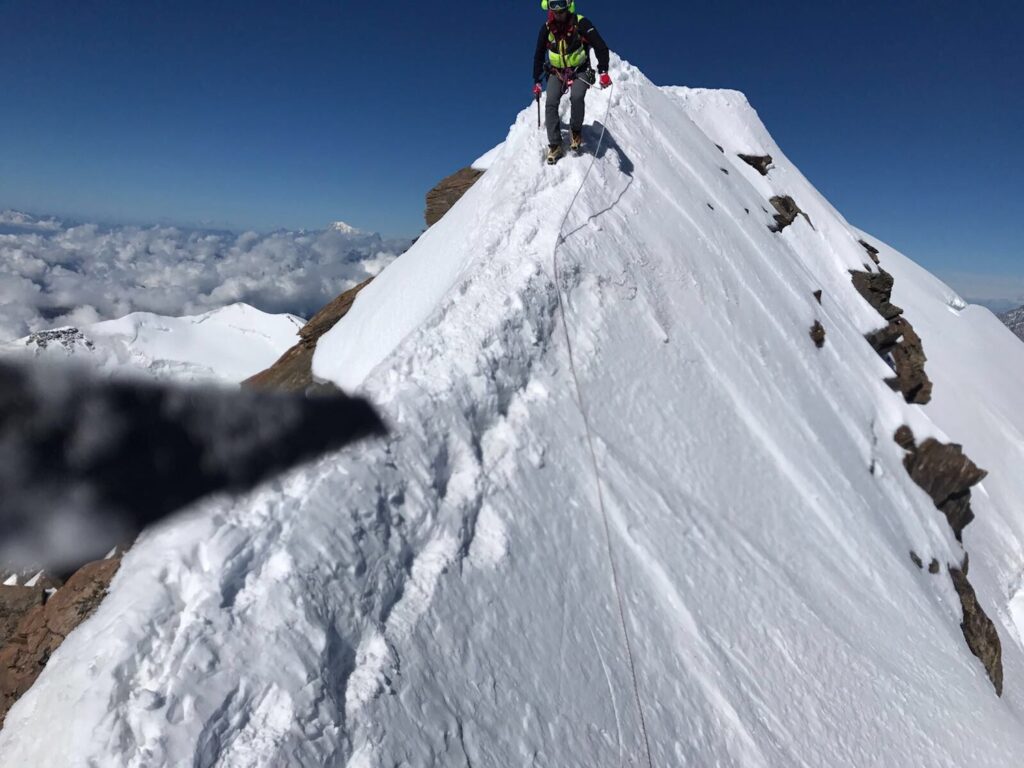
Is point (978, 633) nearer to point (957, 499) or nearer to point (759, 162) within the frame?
point (957, 499)

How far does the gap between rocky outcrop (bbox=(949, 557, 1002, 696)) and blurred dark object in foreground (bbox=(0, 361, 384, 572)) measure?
50.8 feet

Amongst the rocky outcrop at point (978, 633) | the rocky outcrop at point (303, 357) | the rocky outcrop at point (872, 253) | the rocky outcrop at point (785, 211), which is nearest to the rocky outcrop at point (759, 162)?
the rocky outcrop at point (785, 211)

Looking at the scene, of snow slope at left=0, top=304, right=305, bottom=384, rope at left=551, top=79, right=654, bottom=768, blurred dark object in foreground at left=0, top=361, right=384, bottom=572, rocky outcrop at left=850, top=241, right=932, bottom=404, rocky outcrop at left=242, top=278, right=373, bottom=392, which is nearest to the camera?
blurred dark object in foreground at left=0, top=361, right=384, bottom=572

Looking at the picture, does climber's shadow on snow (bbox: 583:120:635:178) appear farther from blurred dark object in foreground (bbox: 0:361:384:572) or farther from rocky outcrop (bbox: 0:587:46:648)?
rocky outcrop (bbox: 0:587:46:648)

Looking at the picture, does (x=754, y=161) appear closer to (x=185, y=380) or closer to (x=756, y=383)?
(x=756, y=383)

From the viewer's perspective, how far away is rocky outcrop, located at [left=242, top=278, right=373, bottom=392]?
1295 centimetres

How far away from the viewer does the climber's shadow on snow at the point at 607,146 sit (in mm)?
11742

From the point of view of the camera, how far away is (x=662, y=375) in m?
8.88

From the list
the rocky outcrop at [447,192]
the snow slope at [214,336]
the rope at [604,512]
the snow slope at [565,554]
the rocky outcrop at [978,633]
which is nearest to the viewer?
the snow slope at [565,554]

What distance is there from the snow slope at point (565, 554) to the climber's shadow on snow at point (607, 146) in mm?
109

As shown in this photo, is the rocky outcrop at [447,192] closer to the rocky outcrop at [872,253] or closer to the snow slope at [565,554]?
the snow slope at [565,554]

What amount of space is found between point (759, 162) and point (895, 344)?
8845mm

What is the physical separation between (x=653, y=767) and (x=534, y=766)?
4.19 feet

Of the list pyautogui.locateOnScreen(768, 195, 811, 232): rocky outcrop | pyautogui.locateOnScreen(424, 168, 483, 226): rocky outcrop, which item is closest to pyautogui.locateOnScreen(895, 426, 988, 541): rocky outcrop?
pyautogui.locateOnScreen(768, 195, 811, 232): rocky outcrop
